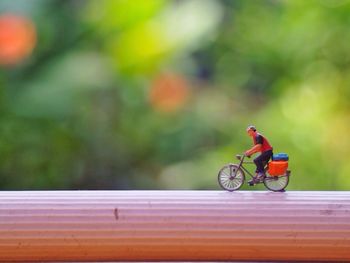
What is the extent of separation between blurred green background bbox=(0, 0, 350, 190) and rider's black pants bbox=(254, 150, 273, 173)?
744 mm

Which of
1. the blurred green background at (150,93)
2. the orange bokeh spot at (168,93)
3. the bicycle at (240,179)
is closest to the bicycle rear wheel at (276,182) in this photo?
the bicycle at (240,179)

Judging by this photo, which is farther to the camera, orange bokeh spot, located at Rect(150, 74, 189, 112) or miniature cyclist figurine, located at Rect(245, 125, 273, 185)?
orange bokeh spot, located at Rect(150, 74, 189, 112)

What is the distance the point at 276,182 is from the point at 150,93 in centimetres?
89

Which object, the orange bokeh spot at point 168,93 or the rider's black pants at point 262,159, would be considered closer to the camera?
the rider's black pants at point 262,159

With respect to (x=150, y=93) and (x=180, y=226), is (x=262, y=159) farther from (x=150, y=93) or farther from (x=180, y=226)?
(x=150, y=93)

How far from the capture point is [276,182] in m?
0.66

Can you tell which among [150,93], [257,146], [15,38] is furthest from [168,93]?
[257,146]

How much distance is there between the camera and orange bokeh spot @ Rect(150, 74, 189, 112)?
1506 mm

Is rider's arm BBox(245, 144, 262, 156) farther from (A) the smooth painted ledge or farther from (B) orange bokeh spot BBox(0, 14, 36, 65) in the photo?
(B) orange bokeh spot BBox(0, 14, 36, 65)

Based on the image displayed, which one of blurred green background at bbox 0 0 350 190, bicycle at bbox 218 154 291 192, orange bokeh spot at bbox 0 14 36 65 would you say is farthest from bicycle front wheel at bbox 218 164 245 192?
orange bokeh spot at bbox 0 14 36 65

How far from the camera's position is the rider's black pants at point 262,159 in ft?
2.17

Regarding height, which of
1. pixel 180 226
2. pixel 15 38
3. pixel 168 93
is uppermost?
pixel 15 38

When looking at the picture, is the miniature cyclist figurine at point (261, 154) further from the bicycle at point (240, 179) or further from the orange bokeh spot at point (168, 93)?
the orange bokeh spot at point (168, 93)

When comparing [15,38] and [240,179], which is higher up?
[15,38]
